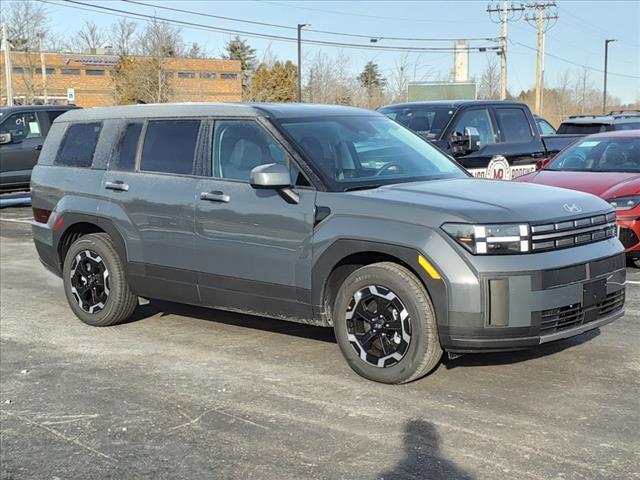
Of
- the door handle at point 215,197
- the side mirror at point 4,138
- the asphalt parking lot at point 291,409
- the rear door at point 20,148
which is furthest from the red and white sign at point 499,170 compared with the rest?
the side mirror at point 4,138

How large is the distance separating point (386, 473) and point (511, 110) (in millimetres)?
9145

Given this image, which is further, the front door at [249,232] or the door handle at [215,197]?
the door handle at [215,197]

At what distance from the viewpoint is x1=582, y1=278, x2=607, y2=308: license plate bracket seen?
481cm

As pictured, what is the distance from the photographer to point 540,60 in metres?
46.1

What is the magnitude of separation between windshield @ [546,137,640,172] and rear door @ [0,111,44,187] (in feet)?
34.8

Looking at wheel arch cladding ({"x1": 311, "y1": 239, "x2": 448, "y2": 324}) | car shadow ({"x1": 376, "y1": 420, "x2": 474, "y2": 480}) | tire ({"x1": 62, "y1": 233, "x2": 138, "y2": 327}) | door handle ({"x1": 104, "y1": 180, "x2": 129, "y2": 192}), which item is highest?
door handle ({"x1": 104, "y1": 180, "x2": 129, "y2": 192})

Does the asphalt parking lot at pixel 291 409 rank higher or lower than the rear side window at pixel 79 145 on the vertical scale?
lower

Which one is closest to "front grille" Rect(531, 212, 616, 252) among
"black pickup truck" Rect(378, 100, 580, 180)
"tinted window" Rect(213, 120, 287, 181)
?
"tinted window" Rect(213, 120, 287, 181)

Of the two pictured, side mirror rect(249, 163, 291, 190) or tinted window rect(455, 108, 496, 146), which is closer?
side mirror rect(249, 163, 291, 190)

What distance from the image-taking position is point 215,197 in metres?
5.73

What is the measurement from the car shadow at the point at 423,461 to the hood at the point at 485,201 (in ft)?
4.12

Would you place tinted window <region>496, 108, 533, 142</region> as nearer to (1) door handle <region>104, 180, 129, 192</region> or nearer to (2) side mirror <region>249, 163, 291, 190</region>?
(1) door handle <region>104, 180, 129, 192</region>

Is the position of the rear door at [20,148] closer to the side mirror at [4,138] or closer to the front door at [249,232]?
the side mirror at [4,138]

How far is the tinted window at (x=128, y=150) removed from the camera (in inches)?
254
